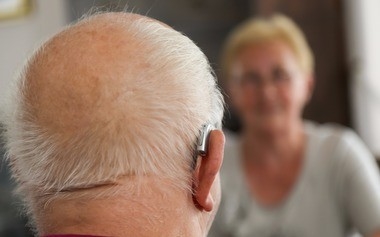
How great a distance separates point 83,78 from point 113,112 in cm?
5

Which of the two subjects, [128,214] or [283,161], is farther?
[283,161]

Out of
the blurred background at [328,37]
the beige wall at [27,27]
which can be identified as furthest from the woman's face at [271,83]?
the beige wall at [27,27]

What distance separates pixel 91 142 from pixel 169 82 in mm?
101

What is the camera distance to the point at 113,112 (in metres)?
0.81

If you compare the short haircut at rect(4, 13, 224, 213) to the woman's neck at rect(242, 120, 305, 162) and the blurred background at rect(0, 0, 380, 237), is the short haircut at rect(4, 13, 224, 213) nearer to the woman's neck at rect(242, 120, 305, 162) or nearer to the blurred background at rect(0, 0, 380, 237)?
the woman's neck at rect(242, 120, 305, 162)

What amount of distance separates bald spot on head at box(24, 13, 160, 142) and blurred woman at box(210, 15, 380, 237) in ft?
3.90

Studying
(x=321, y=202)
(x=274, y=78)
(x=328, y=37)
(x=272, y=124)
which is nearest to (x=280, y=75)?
(x=274, y=78)

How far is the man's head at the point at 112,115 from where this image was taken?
2.68 ft

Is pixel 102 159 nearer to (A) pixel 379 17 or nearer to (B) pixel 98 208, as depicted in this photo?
(B) pixel 98 208

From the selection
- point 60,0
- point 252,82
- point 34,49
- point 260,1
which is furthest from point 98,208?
point 60,0

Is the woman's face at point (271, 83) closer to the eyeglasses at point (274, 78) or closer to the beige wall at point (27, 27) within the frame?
the eyeglasses at point (274, 78)

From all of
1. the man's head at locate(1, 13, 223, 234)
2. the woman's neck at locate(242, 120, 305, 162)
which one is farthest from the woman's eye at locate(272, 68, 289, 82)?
the man's head at locate(1, 13, 223, 234)

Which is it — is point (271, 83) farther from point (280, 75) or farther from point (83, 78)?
point (83, 78)

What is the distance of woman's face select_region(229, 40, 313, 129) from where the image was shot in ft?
6.92
